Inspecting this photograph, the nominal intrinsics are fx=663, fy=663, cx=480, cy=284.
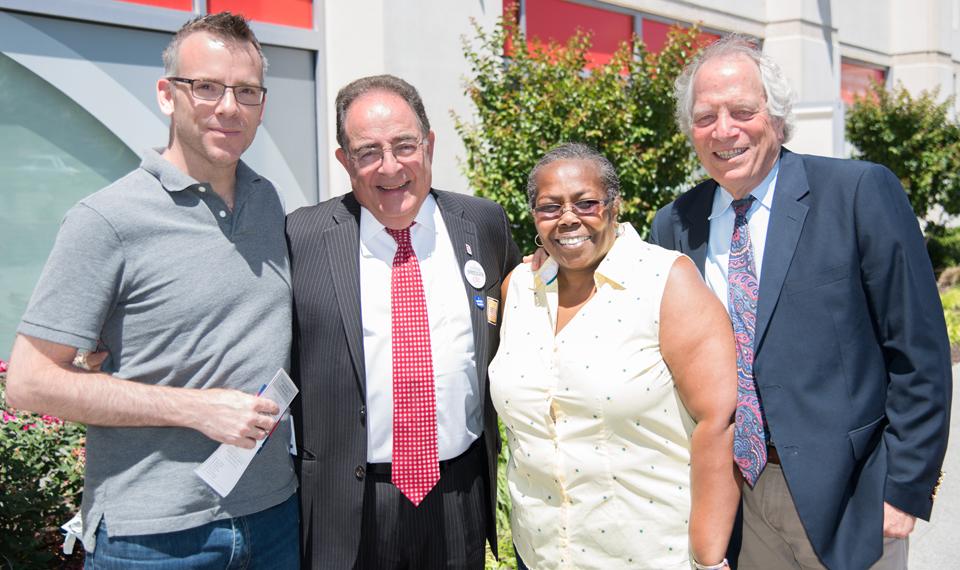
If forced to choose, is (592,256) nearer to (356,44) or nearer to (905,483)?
(905,483)

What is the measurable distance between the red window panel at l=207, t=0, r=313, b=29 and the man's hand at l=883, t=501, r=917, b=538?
5983mm

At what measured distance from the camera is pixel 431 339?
96.3 inches

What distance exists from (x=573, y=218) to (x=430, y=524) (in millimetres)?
1232

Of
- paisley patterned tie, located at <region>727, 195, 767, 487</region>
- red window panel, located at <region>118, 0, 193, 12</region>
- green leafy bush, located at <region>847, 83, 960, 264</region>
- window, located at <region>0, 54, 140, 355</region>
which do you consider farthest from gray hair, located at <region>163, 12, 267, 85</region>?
green leafy bush, located at <region>847, 83, 960, 264</region>

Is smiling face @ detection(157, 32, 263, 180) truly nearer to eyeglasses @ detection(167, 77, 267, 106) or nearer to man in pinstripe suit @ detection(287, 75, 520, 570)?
eyeglasses @ detection(167, 77, 267, 106)

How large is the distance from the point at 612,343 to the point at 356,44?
542 centimetres

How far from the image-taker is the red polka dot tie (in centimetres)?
236

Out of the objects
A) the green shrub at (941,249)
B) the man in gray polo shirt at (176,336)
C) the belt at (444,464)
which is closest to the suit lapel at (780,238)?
the belt at (444,464)

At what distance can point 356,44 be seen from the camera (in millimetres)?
6566

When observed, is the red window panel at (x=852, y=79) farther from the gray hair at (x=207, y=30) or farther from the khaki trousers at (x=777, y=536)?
the gray hair at (x=207, y=30)

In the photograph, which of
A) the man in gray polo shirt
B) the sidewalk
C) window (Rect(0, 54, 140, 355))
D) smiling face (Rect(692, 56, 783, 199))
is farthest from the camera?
window (Rect(0, 54, 140, 355))

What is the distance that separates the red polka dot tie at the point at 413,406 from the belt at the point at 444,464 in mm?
44

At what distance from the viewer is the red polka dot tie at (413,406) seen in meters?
2.36

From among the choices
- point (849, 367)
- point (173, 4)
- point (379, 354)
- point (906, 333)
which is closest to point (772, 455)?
point (849, 367)
